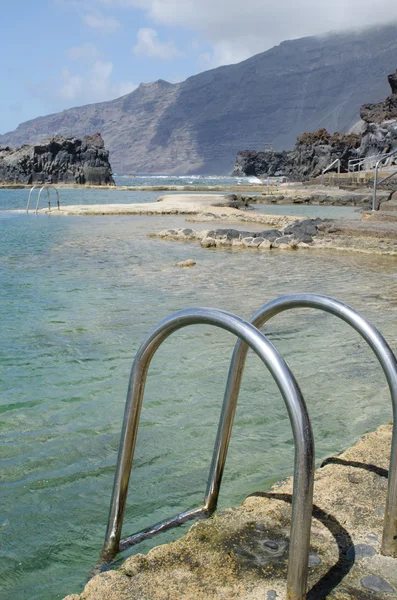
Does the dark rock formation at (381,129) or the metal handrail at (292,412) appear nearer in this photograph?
the metal handrail at (292,412)

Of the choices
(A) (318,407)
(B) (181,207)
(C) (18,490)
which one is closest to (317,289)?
(A) (318,407)

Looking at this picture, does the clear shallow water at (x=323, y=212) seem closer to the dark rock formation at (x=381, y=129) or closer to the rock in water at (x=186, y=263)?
the rock in water at (x=186, y=263)

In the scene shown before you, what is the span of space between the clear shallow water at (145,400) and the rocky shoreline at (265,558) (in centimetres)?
53

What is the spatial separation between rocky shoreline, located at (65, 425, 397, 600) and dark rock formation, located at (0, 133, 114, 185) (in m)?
98.8

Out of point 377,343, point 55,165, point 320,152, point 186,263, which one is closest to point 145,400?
point 377,343

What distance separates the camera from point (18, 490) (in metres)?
3.32

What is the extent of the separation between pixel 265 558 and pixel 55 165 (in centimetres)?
10285

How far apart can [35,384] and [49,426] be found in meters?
0.94

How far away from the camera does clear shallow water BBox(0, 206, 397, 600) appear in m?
3.03

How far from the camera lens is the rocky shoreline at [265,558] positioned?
1928 mm

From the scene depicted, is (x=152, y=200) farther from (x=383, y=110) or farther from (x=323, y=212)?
(x=383, y=110)

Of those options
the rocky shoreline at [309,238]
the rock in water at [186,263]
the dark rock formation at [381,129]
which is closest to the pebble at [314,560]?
the rock in water at [186,263]

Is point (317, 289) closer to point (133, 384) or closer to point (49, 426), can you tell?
point (49, 426)

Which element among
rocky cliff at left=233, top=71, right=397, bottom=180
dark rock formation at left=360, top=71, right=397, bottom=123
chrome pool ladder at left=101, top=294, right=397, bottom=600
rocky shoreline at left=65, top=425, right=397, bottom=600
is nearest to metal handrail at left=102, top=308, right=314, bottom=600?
chrome pool ladder at left=101, top=294, right=397, bottom=600
